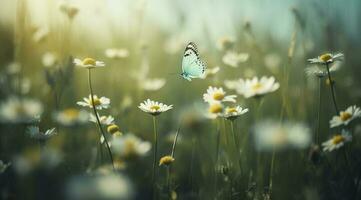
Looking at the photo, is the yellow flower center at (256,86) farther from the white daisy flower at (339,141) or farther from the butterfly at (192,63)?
the butterfly at (192,63)

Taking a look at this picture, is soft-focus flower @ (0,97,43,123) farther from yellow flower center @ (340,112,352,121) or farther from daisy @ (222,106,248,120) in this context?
yellow flower center @ (340,112,352,121)

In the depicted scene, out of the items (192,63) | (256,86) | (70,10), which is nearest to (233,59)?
(192,63)

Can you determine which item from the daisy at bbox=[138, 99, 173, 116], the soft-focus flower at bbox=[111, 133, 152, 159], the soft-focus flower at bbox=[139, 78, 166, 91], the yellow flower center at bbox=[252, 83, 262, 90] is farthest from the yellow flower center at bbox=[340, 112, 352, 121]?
the soft-focus flower at bbox=[139, 78, 166, 91]

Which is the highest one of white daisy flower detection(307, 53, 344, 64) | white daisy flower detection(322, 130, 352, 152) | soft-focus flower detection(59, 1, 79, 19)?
soft-focus flower detection(59, 1, 79, 19)

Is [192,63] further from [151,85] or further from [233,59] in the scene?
[151,85]

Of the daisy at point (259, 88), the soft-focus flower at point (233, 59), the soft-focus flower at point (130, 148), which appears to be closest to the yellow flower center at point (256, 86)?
the daisy at point (259, 88)

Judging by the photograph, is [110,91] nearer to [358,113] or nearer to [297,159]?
[297,159]
